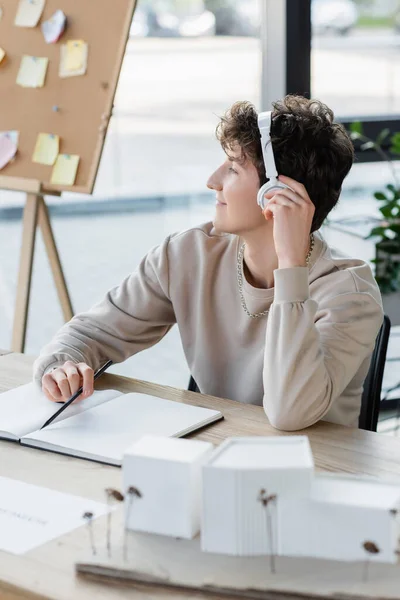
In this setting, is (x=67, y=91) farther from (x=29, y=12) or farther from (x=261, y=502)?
(x=261, y=502)

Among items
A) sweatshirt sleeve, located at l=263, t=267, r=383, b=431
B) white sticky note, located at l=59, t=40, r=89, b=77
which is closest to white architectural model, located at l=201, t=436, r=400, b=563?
sweatshirt sleeve, located at l=263, t=267, r=383, b=431

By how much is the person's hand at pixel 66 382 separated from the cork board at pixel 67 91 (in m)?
0.95

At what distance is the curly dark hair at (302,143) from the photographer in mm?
1720

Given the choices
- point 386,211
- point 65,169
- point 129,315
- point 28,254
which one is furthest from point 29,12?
point 386,211

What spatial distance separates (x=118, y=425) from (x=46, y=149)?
1268 millimetres

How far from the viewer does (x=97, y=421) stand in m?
1.52

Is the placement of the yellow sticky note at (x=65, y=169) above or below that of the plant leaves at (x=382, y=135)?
below

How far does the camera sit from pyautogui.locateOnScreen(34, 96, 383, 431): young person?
157 centimetres

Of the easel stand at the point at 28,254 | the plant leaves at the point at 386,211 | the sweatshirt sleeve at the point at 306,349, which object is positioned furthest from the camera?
the plant leaves at the point at 386,211

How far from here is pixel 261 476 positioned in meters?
1.01

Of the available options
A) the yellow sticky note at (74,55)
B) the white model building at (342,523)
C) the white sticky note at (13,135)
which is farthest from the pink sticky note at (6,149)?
the white model building at (342,523)

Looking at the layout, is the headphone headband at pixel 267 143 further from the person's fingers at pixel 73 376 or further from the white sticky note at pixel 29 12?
the white sticky note at pixel 29 12

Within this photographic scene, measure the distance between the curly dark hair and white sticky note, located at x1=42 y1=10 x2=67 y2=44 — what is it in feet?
3.07

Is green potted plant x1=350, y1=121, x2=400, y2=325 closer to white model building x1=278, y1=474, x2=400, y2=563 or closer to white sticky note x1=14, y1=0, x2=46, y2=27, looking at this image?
white sticky note x1=14, y1=0, x2=46, y2=27
